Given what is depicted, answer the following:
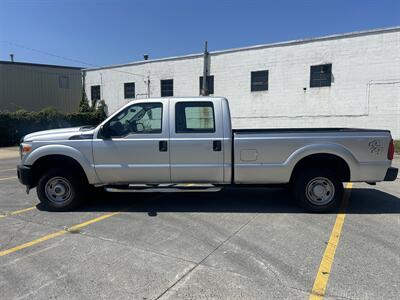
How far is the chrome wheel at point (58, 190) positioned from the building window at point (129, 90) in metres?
21.6

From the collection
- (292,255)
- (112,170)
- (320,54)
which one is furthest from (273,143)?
(320,54)

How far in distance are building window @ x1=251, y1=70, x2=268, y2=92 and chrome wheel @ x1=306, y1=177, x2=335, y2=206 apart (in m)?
16.2

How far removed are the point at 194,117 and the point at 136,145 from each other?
1.12m

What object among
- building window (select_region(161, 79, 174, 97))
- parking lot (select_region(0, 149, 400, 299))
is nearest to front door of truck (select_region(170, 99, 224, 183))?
parking lot (select_region(0, 149, 400, 299))

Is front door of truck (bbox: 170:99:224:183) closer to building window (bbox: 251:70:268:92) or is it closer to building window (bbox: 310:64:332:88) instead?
building window (bbox: 310:64:332:88)

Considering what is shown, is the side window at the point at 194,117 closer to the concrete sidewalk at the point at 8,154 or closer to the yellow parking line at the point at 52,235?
the yellow parking line at the point at 52,235

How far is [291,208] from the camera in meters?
6.14

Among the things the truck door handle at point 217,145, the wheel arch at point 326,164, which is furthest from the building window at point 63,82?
the wheel arch at point 326,164

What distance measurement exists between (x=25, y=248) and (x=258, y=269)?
9.84 feet

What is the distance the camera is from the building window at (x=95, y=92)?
28781 millimetres

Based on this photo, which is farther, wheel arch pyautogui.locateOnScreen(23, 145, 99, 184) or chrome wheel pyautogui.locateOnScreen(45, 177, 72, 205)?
chrome wheel pyautogui.locateOnScreen(45, 177, 72, 205)

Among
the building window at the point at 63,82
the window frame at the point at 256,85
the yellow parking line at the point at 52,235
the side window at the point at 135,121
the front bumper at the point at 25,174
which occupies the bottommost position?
the yellow parking line at the point at 52,235

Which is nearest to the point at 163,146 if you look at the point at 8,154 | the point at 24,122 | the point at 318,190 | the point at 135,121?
the point at 135,121

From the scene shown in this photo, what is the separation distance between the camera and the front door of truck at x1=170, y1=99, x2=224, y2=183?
18.5 feet
